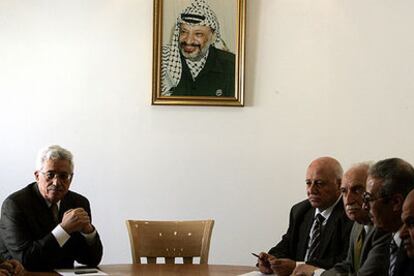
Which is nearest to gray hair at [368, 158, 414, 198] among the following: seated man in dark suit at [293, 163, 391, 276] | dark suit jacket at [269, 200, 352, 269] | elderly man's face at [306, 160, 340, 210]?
seated man in dark suit at [293, 163, 391, 276]

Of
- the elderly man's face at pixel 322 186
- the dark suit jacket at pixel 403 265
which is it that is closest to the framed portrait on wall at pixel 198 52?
the elderly man's face at pixel 322 186

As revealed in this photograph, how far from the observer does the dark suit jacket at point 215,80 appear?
4.73 meters

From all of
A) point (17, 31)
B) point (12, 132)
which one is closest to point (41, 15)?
point (17, 31)

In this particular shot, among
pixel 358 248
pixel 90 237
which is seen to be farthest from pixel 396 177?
pixel 90 237

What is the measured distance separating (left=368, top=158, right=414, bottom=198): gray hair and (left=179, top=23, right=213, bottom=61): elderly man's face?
8.18 ft

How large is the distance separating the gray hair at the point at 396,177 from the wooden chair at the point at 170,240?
1.58 meters

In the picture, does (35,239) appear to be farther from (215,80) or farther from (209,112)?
(215,80)

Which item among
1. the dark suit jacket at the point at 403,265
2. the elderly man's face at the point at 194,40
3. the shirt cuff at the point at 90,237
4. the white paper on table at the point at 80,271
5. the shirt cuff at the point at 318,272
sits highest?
the elderly man's face at the point at 194,40

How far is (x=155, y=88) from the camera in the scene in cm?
473

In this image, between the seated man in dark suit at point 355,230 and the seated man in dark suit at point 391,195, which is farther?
the seated man in dark suit at point 355,230

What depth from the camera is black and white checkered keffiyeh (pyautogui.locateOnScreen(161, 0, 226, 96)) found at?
474cm

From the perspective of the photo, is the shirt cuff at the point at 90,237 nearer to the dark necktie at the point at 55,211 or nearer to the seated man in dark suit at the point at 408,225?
the dark necktie at the point at 55,211

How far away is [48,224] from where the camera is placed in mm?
3465

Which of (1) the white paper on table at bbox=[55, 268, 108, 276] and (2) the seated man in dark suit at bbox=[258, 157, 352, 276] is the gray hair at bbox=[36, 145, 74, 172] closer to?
(1) the white paper on table at bbox=[55, 268, 108, 276]
